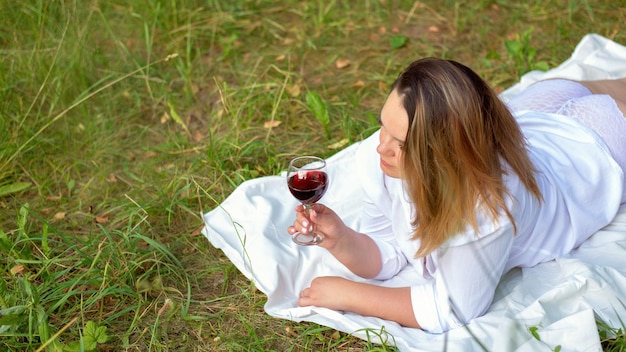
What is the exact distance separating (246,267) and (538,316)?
1270mm

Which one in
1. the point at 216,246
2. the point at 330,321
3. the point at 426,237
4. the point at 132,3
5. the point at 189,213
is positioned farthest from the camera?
the point at 132,3

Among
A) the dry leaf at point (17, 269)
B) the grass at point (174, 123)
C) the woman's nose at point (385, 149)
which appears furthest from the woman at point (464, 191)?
the dry leaf at point (17, 269)

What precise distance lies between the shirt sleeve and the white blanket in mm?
65

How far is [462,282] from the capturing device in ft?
8.54

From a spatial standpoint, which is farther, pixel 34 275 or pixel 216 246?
pixel 216 246

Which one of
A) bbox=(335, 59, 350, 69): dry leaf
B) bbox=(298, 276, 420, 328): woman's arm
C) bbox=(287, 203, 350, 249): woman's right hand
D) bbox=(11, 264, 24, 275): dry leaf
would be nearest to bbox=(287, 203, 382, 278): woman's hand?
bbox=(287, 203, 350, 249): woman's right hand

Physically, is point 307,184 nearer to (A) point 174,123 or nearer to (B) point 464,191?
(B) point 464,191

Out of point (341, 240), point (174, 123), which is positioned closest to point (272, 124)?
point (174, 123)

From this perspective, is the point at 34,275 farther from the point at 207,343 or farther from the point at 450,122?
the point at 450,122

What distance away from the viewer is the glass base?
9.14 feet

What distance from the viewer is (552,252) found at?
2996 millimetres

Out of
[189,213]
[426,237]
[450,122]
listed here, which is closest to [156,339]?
[189,213]

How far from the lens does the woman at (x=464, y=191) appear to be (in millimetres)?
2357

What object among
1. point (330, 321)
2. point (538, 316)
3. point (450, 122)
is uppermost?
point (450, 122)
